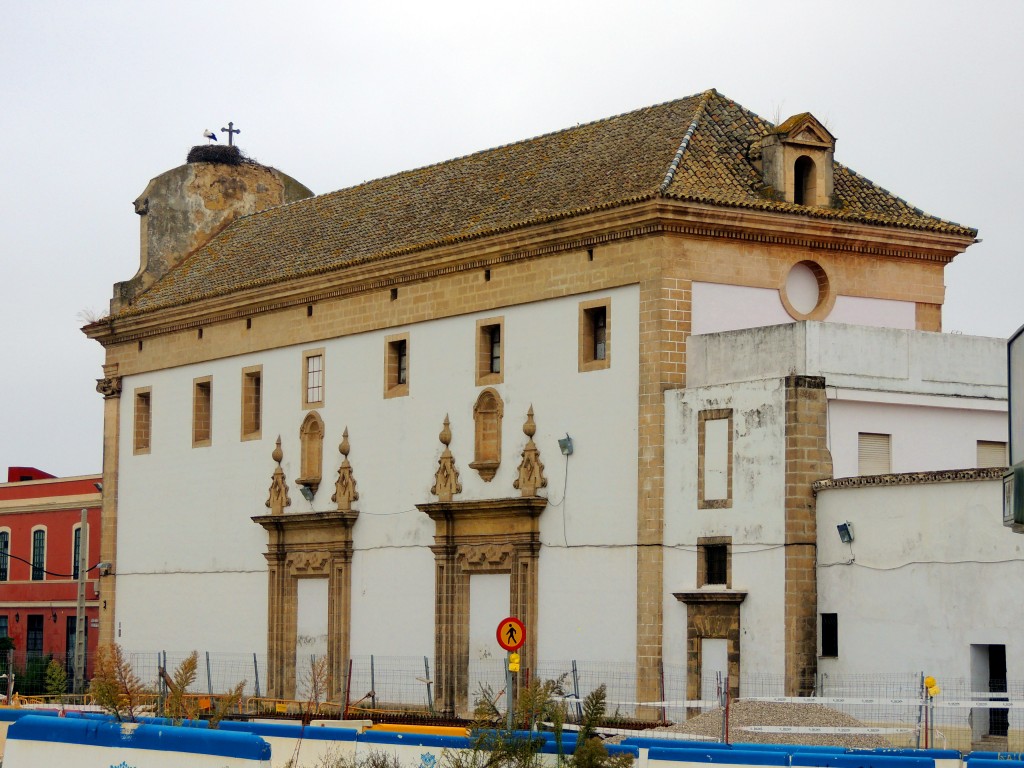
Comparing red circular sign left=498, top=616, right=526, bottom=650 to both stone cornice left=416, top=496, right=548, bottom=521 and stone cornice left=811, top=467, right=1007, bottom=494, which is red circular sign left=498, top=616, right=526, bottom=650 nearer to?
stone cornice left=811, top=467, right=1007, bottom=494

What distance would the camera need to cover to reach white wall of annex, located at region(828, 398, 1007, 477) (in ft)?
109

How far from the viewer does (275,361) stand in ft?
148

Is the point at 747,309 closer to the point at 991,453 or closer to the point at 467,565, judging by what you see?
the point at 991,453

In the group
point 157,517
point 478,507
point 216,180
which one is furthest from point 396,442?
point 216,180

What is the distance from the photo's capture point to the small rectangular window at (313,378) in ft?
144

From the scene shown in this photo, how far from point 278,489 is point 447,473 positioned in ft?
20.2

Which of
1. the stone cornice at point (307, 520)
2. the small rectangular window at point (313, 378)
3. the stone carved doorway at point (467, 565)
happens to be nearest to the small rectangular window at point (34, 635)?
the stone cornice at point (307, 520)

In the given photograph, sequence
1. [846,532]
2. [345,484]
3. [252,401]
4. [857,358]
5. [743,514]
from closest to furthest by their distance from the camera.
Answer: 1. [846,532]
2. [743,514]
3. [857,358]
4. [345,484]
5. [252,401]

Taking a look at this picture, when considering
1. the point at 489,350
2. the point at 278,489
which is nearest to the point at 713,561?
the point at 489,350

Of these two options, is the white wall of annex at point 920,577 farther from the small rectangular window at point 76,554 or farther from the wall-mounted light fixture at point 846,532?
the small rectangular window at point 76,554

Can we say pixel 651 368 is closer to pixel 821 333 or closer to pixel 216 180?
pixel 821 333

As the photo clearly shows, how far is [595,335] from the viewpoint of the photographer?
1470 inches

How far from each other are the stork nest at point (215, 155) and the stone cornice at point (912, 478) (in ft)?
86.4

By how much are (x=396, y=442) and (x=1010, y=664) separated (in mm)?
15770
